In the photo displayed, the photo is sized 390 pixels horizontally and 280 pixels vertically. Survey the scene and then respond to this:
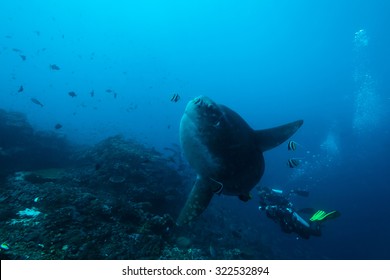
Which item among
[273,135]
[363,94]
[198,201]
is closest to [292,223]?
[273,135]

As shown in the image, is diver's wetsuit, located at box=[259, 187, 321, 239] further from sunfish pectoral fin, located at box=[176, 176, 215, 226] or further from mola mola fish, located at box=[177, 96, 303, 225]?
sunfish pectoral fin, located at box=[176, 176, 215, 226]

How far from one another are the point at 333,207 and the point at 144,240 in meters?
32.7

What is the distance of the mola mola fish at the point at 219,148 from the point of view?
339 centimetres

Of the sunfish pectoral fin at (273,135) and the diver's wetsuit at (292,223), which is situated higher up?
the sunfish pectoral fin at (273,135)

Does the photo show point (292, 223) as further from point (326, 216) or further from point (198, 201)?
point (198, 201)

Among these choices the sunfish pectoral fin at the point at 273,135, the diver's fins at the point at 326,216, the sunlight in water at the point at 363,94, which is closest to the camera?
the sunfish pectoral fin at the point at 273,135

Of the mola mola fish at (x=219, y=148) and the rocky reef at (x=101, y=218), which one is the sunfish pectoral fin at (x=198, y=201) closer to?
the mola mola fish at (x=219, y=148)

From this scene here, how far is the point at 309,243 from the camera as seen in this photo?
25344mm

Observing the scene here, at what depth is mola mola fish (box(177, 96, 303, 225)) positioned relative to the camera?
3389mm

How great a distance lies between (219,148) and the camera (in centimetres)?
347

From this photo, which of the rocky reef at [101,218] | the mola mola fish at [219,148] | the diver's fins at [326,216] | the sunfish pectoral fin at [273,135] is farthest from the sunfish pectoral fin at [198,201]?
the diver's fins at [326,216]

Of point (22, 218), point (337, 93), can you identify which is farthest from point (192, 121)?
point (337, 93)

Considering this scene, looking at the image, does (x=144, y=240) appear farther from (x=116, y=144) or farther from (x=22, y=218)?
(x=116, y=144)

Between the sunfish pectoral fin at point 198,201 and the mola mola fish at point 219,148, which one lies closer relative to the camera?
the mola mola fish at point 219,148
